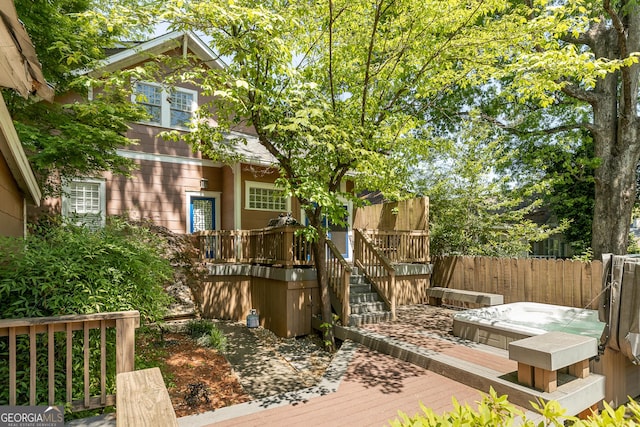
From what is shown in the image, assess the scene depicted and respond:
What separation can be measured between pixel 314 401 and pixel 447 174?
838 centimetres

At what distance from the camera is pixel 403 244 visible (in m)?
9.60

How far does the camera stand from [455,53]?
700 centimetres

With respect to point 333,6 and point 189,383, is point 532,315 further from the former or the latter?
point 333,6

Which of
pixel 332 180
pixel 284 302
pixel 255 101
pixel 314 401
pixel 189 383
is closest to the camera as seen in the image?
pixel 314 401

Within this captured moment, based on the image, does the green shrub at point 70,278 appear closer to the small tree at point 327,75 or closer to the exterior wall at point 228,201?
the small tree at point 327,75

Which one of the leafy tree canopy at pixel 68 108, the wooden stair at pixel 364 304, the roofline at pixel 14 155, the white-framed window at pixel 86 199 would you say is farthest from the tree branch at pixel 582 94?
the white-framed window at pixel 86 199

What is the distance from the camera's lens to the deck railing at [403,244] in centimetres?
933

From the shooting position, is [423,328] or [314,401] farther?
[423,328]

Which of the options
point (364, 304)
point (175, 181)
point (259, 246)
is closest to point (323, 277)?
point (364, 304)

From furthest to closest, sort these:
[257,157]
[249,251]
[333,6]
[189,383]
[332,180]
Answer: [257,157] → [249,251] → [332,180] → [333,6] → [189,383]

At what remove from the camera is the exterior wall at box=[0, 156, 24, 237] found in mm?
4184

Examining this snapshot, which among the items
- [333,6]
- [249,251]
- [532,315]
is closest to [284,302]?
[249,251]

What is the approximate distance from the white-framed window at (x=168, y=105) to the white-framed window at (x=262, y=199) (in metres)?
2.80

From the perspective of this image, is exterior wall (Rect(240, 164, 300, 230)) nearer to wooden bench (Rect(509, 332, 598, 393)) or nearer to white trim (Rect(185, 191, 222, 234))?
white trim (Rect(185, 191, 222, 234))
